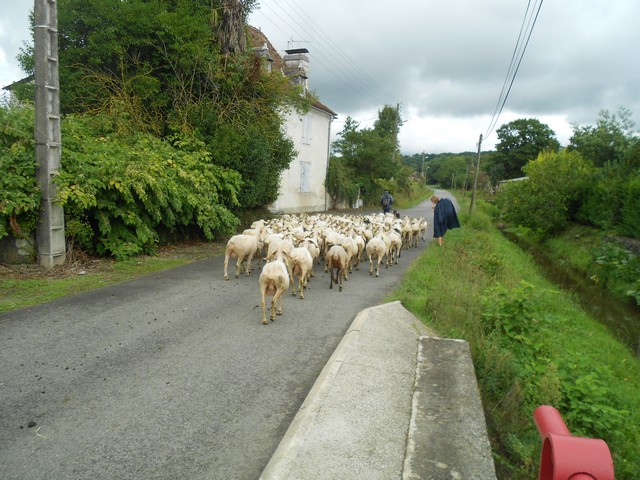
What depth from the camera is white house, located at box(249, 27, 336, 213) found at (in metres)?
26.2

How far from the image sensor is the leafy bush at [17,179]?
28.0 ft

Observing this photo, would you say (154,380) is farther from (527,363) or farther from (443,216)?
(443,216)

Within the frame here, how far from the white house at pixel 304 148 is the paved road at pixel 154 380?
59.5 ft

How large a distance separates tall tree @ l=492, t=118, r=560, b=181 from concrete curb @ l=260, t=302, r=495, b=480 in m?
70.8

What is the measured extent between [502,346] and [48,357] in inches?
235

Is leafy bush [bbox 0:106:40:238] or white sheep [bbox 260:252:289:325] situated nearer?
white sheep [bbox 260:252:289:325]

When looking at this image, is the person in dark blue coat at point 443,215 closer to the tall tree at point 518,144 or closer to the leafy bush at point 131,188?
the leafy bush at point 131,188

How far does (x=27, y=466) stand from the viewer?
3.38 m

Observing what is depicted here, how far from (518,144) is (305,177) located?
55258 millimetres

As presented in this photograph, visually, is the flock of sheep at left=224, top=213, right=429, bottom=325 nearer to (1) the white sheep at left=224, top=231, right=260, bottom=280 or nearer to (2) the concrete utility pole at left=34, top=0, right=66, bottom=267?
(1) the white sheep at left=224, top=231, right=260, bottom=280

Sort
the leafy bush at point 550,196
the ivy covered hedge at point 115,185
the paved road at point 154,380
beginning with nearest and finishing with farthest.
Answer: the paved road at point 154,380 < the ivy covered hedge at point 115,185 < the leafy bush at point 550,196

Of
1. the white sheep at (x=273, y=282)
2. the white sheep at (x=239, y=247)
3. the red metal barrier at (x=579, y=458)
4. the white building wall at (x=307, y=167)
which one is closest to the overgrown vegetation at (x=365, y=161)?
the white building wall at (x=307, y=167)

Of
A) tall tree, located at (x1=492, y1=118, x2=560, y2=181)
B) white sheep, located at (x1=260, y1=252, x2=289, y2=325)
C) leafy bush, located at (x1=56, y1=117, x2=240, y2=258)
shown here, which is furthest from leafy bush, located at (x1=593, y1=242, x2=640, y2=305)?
tall tree, located at (x1=492, y1=118, x2=560, y2=181)

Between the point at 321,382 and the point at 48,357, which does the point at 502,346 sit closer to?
the point at 321,382
